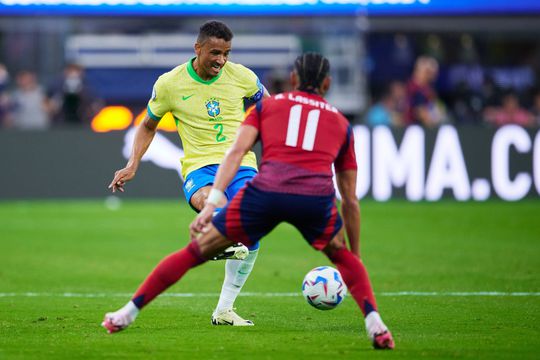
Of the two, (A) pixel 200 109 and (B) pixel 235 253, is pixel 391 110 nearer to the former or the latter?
(A) pixel 200 109

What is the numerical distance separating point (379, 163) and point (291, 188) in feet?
42.9

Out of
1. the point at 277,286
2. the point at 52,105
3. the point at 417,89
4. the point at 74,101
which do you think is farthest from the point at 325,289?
the point at 52,105

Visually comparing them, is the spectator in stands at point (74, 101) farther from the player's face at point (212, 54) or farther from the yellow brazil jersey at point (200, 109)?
the player's face at point (212, 54)

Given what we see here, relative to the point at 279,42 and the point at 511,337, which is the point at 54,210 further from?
the point at 511,337

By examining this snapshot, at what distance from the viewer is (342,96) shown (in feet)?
80.1

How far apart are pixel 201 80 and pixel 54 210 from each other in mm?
11816

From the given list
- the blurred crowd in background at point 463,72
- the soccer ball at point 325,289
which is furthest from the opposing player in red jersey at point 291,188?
the blurred crowd in background at point 463,72

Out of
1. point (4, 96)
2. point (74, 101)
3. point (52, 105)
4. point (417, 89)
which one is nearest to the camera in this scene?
point (417, 89)

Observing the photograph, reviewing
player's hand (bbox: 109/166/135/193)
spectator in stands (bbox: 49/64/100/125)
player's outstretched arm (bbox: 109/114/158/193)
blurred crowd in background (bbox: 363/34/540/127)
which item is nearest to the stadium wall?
spectator in stands (bbox: 49/64/100/125)

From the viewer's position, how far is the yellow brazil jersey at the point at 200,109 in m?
9.28

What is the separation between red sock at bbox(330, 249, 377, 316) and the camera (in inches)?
298

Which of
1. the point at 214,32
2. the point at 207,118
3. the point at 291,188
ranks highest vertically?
the point at 214,32

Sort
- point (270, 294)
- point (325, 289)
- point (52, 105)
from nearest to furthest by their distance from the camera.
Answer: point (325, 289), point (270, 294), point (52, 105)

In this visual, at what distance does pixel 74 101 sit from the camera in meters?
22.8
